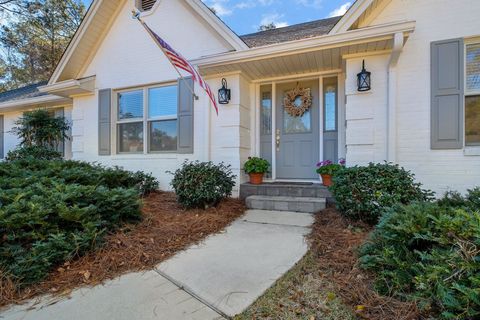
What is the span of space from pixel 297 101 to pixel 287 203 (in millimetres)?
2291

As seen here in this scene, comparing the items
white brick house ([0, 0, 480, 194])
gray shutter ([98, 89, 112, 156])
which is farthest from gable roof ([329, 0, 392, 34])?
gray shutter ([98, 89, 112, 156])

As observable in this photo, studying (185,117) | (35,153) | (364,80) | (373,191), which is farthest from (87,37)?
(373,191)

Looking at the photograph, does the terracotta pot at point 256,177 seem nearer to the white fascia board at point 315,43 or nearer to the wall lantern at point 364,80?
the white fascia board at point 315,43

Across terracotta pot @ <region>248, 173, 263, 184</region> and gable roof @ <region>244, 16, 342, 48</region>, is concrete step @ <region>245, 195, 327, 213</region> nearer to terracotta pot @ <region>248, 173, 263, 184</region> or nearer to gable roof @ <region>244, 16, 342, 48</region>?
terracotta pot @ <region>248, 173, 263, 184</region>

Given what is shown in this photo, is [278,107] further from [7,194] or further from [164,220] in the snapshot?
[7,194]

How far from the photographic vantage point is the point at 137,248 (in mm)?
2941

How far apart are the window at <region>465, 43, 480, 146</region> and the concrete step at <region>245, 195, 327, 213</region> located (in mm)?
2460

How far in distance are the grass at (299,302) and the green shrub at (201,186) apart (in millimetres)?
2231

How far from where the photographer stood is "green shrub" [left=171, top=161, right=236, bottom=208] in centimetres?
436

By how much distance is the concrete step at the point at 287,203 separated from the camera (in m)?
4.34

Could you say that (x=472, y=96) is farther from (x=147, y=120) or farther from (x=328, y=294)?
(x=147, y=120)

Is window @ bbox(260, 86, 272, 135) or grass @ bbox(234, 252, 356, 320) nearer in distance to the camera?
grass @ bbox(234, 252, 356, 320)

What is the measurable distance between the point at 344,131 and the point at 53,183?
477 cm

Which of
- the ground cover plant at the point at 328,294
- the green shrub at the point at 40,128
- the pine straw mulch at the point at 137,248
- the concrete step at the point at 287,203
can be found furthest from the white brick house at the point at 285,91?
the ground cover plant at the point at 328,294
